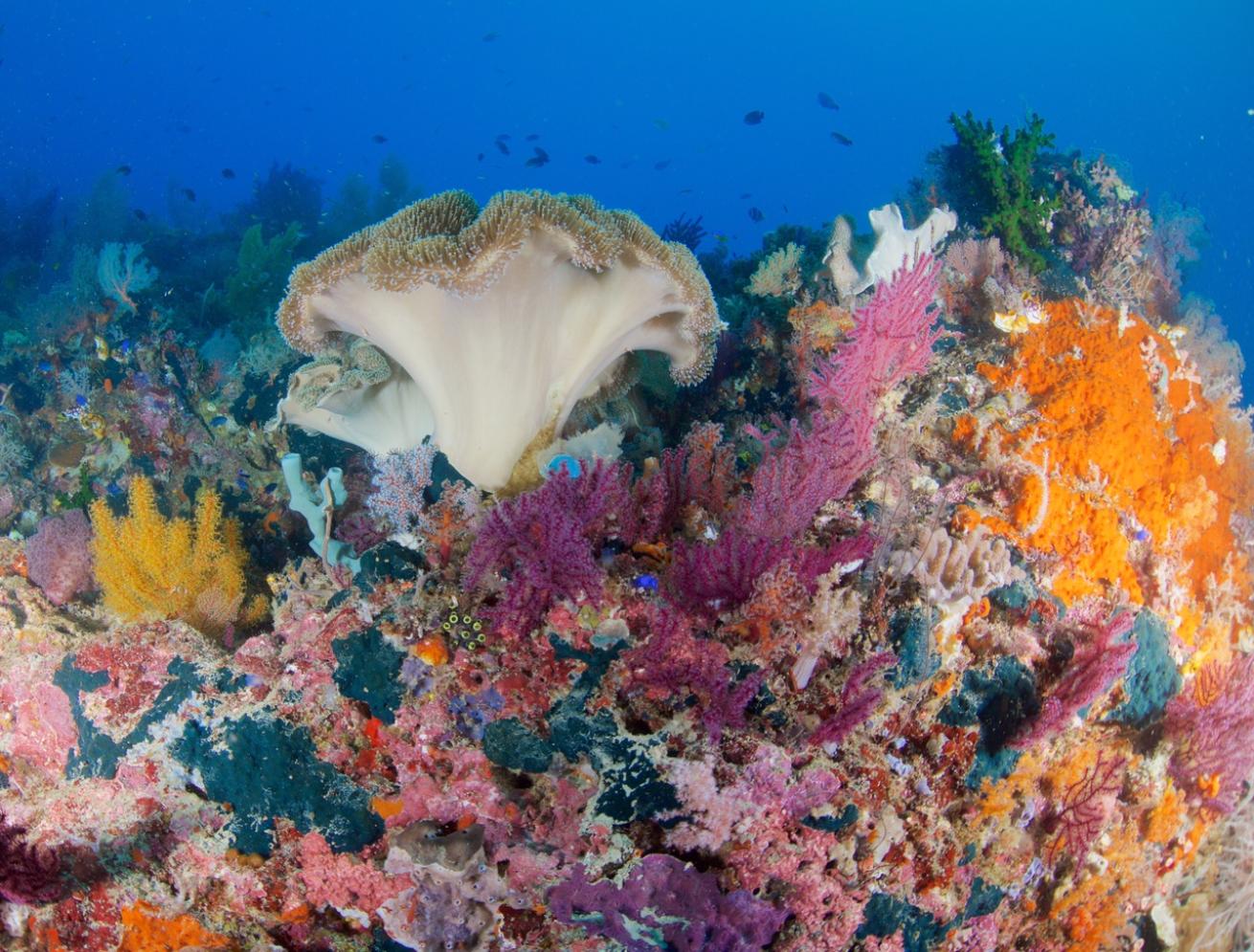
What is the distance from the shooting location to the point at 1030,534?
3.83 meters

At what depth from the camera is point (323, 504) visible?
4160 millimetres

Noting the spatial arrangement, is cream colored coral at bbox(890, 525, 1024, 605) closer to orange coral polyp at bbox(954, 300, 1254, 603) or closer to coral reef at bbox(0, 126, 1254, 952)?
coral reef at bbox(0, 126, 1254, 952)

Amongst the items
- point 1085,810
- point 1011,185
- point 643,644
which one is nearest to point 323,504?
point 643,644

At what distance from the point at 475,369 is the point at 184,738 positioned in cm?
228

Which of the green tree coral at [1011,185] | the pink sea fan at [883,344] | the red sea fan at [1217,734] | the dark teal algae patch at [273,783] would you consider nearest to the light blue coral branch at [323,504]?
the dark teal algae patch at [273,783]

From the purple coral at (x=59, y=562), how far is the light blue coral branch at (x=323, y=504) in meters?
1.45

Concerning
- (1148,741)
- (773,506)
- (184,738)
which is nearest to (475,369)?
(773,506)

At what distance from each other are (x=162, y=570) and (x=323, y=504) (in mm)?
967

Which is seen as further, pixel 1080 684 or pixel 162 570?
pixel 162 570

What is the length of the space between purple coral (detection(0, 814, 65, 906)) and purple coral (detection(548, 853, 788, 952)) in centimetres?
292

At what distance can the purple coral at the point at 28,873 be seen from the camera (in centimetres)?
354

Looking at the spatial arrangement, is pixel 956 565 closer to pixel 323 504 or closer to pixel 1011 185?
pixel 323 504

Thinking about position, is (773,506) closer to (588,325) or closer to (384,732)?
(588,325)

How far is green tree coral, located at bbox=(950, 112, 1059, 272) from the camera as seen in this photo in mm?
6887
